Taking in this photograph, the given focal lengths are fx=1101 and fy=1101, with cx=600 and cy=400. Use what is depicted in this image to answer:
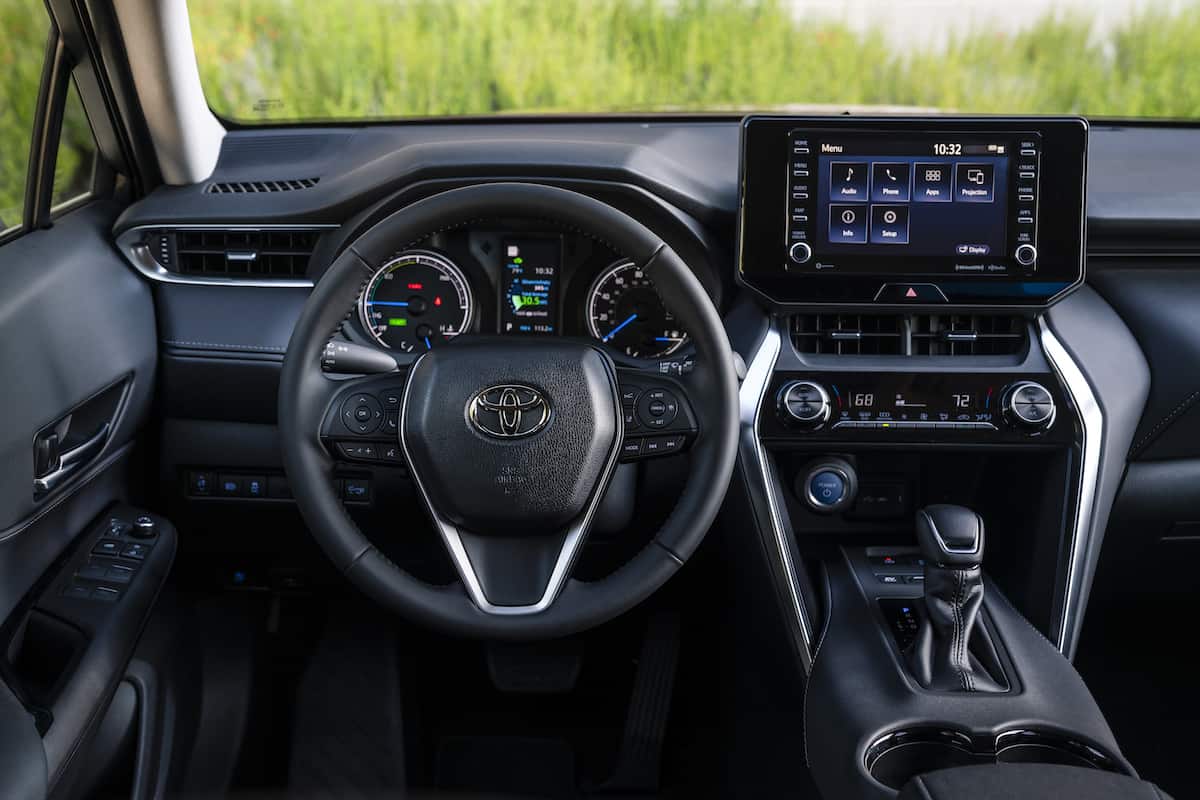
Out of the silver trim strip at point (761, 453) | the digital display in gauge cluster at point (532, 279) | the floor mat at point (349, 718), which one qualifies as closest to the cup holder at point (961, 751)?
the silver trim strip at point (761, 453)

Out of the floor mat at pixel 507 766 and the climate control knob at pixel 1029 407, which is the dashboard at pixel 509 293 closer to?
the climate control knob at pixel 1029 407

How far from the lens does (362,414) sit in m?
1.58

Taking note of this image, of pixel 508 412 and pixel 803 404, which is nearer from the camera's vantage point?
pixel 508 412

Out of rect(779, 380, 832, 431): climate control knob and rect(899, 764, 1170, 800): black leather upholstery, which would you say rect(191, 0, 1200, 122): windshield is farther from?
rect(899, 764, 1170, 800): black leather upholstery

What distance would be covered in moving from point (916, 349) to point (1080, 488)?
0.36 metres

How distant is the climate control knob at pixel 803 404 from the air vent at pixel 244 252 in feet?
2.91

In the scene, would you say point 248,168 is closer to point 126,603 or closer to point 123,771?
point 126,603

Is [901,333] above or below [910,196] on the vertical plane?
below

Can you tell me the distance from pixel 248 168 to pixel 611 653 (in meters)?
1.22

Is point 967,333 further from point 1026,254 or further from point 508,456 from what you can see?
point 508,456

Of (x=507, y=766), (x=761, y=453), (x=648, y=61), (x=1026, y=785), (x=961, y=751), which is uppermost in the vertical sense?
(x=648, y=61)

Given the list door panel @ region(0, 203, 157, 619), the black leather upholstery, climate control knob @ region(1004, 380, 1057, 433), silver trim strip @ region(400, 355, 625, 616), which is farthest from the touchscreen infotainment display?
door panel @ region(0, 203, 157, 619)

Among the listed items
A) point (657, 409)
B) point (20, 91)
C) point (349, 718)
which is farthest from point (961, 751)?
point (20, 91)

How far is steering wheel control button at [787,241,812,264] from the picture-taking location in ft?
6.06
